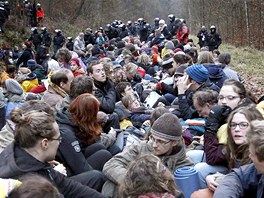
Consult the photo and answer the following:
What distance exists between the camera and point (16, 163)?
285cm

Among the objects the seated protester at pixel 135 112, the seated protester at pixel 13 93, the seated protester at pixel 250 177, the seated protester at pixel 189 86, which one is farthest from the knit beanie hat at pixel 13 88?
the seated protester at pixel 250 177

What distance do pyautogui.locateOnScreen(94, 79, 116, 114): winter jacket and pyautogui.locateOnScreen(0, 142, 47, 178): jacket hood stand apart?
7.90ft

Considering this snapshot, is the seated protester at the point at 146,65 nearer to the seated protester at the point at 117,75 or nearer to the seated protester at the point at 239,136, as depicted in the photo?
the seated protester at the point at 117,75

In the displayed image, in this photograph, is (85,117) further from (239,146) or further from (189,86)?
(189,86)

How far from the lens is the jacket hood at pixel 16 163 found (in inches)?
110

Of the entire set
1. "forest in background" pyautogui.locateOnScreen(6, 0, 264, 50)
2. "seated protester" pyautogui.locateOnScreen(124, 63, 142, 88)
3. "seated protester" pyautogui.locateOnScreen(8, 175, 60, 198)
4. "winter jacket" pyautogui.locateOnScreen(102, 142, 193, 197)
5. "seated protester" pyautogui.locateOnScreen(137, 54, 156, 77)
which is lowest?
"forest in background" pyautogui.locateOnScreen(6, 0, 264, 50)

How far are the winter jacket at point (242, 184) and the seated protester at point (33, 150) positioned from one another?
3.69ft

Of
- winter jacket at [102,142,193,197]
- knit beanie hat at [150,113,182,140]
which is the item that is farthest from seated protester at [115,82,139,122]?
knit beanie hat at [150,113,182,140]

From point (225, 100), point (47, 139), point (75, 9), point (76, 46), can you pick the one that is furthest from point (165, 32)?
point (75, 9)

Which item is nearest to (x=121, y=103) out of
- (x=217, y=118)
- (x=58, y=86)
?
(x=58, y=86)

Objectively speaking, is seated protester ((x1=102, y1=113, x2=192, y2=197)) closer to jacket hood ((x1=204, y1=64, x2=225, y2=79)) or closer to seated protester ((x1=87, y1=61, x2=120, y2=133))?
seated protester ((x1=87, y1=61, x2=120, y2=133))

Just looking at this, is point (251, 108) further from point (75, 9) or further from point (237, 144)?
point (75, 9)

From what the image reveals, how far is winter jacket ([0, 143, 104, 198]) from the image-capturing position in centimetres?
280

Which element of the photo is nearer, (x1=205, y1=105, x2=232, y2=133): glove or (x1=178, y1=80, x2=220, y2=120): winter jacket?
(x1=205, y1=105, x2=232, y2=133): glove
